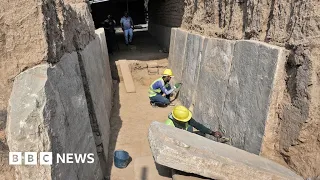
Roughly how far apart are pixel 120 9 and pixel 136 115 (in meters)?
14.5

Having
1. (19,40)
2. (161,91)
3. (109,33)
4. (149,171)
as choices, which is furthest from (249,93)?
(109,33)

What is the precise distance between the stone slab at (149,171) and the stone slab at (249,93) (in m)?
1.12

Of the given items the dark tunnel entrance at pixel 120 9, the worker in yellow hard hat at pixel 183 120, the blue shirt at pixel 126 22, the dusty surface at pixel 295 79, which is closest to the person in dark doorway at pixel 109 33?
the blue shirt at pixel 126 22

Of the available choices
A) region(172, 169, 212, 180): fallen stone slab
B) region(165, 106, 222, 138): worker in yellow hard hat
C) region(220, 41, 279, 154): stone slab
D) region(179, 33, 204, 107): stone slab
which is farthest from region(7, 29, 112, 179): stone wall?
region(179, 33, 204, 107): stone slab

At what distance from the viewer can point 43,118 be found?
1959 mm

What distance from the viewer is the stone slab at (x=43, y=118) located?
1.93 meters

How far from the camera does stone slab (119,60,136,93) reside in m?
8.08

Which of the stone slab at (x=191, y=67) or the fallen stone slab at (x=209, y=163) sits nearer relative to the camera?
the fallen stone slab at (x=209, y=163)

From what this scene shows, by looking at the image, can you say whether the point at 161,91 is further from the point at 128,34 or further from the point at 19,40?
the point at 128,34

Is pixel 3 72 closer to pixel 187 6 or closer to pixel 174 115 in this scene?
pixel 174 115

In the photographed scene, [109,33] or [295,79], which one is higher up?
[295,79]

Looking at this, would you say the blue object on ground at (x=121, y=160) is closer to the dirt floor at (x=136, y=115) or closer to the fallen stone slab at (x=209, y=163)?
the dirt floor at (x=136, y=115)

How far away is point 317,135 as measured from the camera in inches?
110

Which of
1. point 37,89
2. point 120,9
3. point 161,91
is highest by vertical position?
point 37,89
